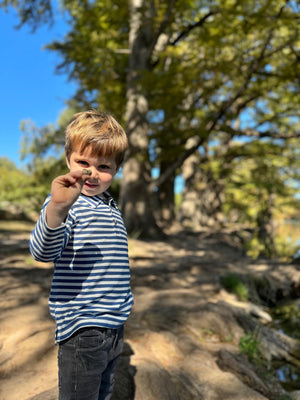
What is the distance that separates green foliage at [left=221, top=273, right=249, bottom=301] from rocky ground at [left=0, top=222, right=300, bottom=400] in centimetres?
15

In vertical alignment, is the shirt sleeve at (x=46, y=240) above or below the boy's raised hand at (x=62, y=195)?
below

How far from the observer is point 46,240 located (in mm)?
1331

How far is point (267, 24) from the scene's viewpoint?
6.92m

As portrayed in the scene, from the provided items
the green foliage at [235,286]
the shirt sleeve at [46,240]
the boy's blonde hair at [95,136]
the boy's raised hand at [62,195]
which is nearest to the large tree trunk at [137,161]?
the green foliage at [235,286]

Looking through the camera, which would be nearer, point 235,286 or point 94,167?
point 94,167

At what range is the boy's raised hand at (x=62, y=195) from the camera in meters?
1.26

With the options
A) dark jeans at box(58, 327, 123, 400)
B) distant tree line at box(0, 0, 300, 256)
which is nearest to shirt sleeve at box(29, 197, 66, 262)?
dark jeans at box(58, 327, 123, 400)

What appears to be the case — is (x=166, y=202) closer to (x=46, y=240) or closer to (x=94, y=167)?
(x=94, y=167)

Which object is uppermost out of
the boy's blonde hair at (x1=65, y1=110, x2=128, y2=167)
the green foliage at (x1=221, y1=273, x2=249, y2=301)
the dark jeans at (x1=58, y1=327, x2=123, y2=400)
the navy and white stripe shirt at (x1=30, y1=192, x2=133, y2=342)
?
the boy's blonde hair at (x1=65, y1=110, x2=128, y2=167)

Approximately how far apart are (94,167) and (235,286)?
429 cm

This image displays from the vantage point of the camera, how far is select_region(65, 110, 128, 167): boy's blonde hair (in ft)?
4.94

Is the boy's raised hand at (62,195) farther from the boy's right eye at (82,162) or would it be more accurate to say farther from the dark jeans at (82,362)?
the dark jeans at (82,362)

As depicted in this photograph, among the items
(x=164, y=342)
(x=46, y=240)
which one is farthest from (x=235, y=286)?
(x=46, y=240)

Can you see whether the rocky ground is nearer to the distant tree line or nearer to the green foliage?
the green foliage
